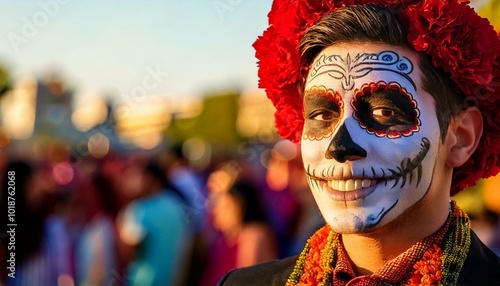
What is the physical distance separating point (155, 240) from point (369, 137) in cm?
352

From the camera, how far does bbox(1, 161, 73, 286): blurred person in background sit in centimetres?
564

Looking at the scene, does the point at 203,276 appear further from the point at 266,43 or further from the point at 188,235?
the point at 266,43

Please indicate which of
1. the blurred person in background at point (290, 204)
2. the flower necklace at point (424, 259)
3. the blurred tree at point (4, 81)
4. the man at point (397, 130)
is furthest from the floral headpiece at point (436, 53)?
the blurred tree at point (4, 81)

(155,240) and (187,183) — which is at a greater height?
(187,183)

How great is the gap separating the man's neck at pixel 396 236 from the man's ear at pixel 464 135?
18 centimetres

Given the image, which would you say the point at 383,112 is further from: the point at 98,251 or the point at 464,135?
the point at 98,251

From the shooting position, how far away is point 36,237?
5.81 meters

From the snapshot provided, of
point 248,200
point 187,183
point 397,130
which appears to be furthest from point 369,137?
point 187,183

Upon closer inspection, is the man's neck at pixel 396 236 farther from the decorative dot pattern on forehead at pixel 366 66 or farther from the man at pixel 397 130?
the decorative dot pattern on forehead at pixel 366 66

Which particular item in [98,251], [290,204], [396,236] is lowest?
[98,251]

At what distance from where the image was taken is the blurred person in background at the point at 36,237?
18.5ft

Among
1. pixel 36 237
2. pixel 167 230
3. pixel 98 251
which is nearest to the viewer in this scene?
pixel 167 230

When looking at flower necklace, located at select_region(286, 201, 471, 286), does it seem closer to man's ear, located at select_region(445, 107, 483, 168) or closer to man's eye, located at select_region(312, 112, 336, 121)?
man's ear, located at select_region(445, 107, 483, 168)

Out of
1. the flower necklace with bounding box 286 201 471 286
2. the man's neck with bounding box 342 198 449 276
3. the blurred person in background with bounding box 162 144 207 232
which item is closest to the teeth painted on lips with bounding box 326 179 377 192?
the man's neck with bounding box 342 198 449 276
